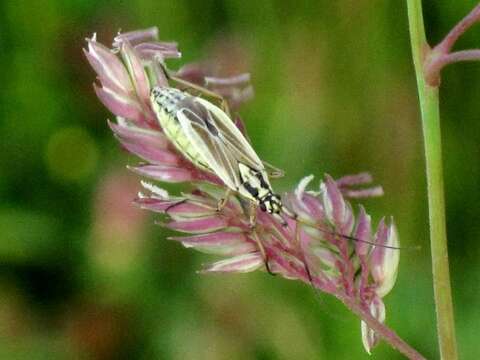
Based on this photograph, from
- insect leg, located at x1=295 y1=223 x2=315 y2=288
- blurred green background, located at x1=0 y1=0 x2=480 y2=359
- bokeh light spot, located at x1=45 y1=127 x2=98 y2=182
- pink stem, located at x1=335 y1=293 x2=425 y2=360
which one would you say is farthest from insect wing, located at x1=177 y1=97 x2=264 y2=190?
bokeh light spot, located at x1=45 y1=127 x2=98 y2=182

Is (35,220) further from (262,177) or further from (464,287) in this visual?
(262,177)

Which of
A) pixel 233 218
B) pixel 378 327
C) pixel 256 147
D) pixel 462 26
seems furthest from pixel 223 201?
pixel 256 147

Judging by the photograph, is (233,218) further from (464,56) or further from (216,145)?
(464,56)

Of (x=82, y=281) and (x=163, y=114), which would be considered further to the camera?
(x=82, y=281)

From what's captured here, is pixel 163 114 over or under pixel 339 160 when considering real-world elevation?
over

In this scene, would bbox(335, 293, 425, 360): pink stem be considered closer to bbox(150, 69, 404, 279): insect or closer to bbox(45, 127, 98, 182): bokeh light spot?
bbox(150, 69, 404, 279): insect

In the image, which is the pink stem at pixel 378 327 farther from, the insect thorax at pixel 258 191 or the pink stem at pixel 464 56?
the pink stem at pixel 464 56

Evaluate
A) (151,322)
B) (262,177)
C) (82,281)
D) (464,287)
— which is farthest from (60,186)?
(262,177)
